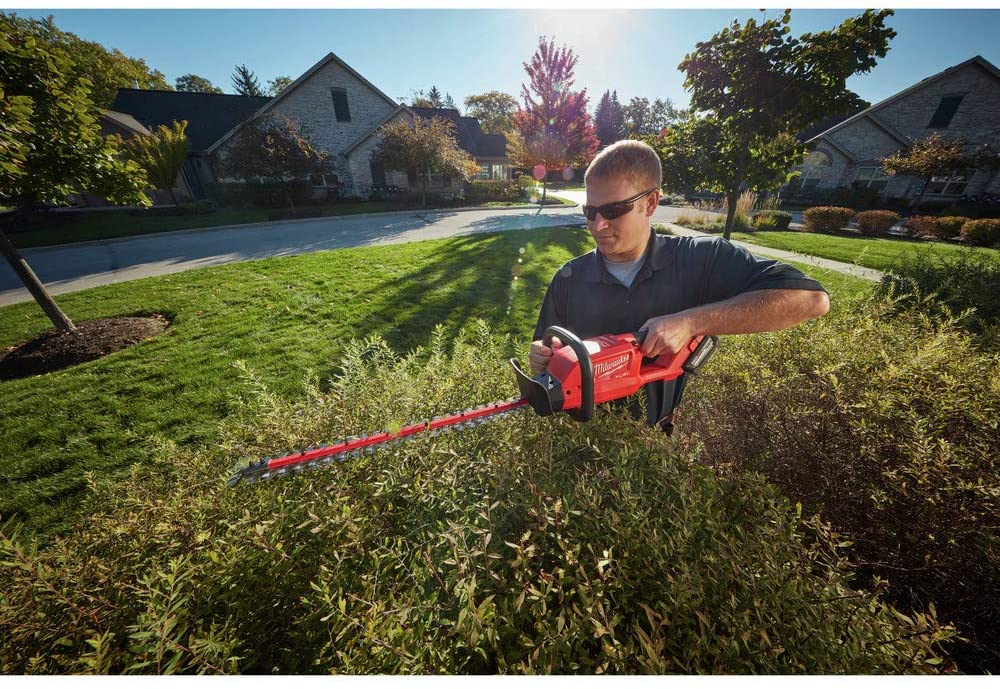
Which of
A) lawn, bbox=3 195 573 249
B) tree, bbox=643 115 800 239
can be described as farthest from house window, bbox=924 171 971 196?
lawn, bbox=3 195 573 249

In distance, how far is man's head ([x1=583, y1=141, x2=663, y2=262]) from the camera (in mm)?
2004

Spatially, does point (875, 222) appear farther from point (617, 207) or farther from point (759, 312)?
point (617, 207)

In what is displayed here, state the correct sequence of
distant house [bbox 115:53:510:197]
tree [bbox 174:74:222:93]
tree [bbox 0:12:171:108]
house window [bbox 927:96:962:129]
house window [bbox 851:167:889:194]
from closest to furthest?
distant house [bbox 115:53:510:197] → house window [bbox 927:96:962:129] → house window [bbox 851:167:889:194] → tree [bbox 0:12:171:108] → tree [bbox 174:74:222:93]

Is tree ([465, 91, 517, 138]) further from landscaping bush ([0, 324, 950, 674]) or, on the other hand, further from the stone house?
landscaping bush ([0, 324, 950, 674])

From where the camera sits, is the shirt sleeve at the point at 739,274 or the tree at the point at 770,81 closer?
the shirt sleeve at the point at 739,274

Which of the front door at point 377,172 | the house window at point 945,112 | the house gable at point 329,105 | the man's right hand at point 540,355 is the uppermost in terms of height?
the house gable at point 329,105

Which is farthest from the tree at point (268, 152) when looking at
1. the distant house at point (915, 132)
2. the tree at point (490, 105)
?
the tree at point (490, 105)

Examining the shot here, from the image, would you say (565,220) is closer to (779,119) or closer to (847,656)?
(779,119)

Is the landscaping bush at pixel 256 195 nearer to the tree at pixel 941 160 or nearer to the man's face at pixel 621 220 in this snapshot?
the man's face at pixel 621 220

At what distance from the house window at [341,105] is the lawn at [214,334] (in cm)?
1847

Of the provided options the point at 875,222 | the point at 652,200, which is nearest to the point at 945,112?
the point at 875,222

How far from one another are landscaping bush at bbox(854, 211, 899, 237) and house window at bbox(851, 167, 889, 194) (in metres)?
14.6

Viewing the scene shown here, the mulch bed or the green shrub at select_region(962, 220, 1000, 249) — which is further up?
the green shrub at select_region(962, 220, 1000, 249)

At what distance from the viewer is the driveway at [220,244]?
9414 millimetres
